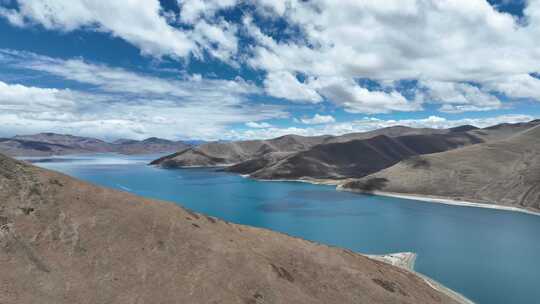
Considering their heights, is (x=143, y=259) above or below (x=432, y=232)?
above

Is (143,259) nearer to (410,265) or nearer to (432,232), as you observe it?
(410,265)

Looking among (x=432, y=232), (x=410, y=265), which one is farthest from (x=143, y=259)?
(x=432, y=232)

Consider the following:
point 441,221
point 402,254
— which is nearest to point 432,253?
point 402,254

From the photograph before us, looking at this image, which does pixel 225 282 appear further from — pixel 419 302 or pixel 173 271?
pixel 419 302

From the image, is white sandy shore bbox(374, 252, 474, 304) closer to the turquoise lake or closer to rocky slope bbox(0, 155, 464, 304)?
the turquoise lake

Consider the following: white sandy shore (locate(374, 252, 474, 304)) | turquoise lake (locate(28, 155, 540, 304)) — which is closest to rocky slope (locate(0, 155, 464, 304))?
white sandy shore (locate(374, 252, 474, 304))

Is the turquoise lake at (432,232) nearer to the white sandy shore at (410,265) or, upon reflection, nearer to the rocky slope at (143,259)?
the white sandy shore at (410,265)

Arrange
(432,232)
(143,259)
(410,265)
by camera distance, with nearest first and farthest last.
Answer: (143,259) → (410,265) → (432,232)
